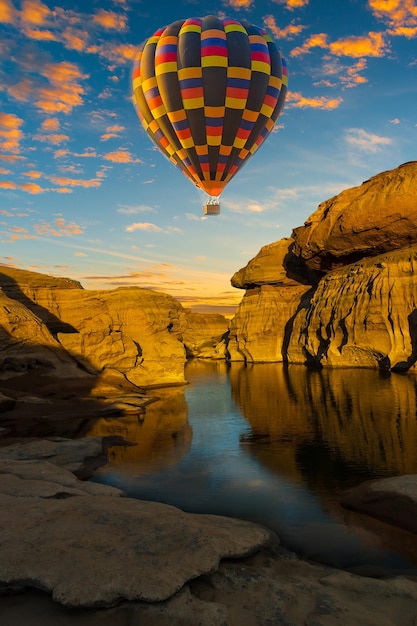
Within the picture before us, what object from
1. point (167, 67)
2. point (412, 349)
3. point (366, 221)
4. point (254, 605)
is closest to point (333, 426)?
point (254, 605)

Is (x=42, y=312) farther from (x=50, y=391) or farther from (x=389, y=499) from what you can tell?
(x=389, y=499)

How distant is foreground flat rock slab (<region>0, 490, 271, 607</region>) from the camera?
8008 mm

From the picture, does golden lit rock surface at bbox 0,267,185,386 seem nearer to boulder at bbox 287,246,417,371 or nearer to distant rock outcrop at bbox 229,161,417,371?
boulder at bbox 287,246,417,371

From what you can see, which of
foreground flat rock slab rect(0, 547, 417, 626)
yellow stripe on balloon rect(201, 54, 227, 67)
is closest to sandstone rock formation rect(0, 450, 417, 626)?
foreground flat rock slab rect(0, 547, 417, 626)

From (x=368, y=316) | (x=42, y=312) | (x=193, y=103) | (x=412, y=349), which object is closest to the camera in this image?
(x=193, y=103)

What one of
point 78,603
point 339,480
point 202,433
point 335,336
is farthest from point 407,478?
point 335,336

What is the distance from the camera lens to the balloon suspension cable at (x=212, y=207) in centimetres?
3822

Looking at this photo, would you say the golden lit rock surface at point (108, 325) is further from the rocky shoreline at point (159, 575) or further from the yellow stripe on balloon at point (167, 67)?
the rocky shoreline at point (159, 575)

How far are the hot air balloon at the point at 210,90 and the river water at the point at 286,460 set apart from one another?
66.1ft

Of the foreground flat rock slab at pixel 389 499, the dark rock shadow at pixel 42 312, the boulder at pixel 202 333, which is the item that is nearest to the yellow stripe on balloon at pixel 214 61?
the dark rock shadow at pixel 42 312

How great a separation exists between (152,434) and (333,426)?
10.9 m

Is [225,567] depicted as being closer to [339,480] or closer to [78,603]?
[78,603]

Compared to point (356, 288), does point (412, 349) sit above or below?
below

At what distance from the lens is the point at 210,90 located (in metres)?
32.7
